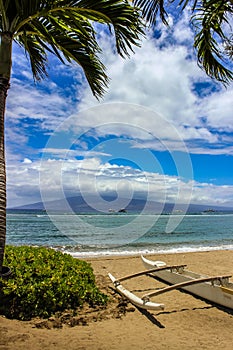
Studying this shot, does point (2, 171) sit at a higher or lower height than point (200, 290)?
Result: higher

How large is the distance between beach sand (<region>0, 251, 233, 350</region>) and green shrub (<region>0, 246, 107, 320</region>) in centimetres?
26

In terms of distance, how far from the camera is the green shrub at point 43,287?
4.68 meters

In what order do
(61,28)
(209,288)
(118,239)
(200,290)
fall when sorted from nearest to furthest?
(61,28) < (209,288) < (200,290) < (118,239)

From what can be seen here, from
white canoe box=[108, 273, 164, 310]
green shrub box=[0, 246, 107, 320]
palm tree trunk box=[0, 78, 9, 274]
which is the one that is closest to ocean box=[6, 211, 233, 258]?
white canoe box=[108, 273, 164, 310]

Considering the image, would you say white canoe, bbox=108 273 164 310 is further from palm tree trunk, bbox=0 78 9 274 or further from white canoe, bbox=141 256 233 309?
palm tree trunk, bbox=0 78 9 274

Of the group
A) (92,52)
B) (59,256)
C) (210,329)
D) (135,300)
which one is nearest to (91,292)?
(135,300)

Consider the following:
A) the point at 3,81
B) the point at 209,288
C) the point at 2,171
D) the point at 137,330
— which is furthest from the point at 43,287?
the point at 3,81

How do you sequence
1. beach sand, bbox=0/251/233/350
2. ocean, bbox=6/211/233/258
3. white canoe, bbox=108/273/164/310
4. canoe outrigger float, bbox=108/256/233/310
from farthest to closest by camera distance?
ocean, bbox=6/211/233/258
canoe outrigger float, bbox=108/256/233/310
white canoe, bbox=108/273/164/310
beach sand, bbox=0/251/233/350

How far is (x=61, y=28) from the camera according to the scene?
448 centimetres

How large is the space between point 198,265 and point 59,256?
667 cm

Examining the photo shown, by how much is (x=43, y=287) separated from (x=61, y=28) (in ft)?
12.6

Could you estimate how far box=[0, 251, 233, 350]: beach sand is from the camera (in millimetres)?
3830

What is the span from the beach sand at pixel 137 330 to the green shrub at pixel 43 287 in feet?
0.84

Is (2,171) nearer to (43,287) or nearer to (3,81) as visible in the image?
(3,81)
